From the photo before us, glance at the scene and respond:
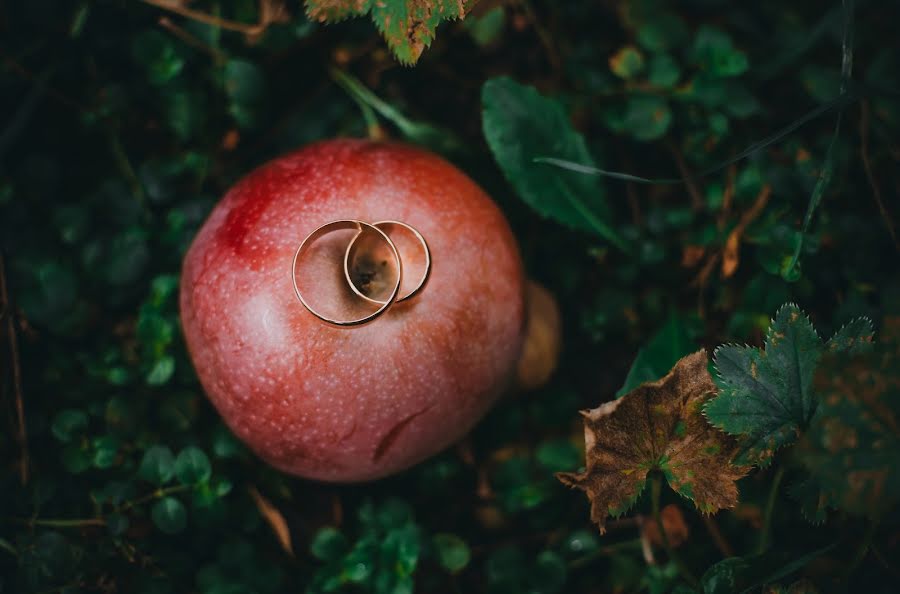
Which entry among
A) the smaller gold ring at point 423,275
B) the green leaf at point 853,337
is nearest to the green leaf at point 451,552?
the smaller gold ring at point 423,275

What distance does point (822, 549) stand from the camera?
95 centimetres

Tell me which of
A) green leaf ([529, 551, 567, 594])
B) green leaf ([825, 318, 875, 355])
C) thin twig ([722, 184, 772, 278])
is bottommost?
green leaf ([529, 551, 567, 594])

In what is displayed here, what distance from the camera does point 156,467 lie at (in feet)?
3.32

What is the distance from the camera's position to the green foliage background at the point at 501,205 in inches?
40.5

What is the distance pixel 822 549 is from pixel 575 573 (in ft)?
1.26

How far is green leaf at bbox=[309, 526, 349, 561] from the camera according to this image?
1.04 metres

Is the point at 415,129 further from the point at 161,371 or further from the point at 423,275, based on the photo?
the point at 161,371

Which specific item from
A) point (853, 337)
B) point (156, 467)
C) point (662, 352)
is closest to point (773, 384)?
point (853, 337)

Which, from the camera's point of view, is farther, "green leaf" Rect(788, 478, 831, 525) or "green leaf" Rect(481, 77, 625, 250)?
"green leaf" Rect(481, 77, 625, 250)

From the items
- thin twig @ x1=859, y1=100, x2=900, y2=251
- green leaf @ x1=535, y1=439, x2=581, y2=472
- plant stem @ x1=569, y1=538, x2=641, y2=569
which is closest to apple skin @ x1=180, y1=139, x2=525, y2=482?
green leaf @ x1=535, y1=439, x2=581, y2=472

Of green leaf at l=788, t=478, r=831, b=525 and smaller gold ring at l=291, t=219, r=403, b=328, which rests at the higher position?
smaller gold ring at l=291, t=219, r=403, b=328

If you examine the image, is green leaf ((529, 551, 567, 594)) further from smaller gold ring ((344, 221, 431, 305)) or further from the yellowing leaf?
smaller gold ring ((344, 221, 431, 305))

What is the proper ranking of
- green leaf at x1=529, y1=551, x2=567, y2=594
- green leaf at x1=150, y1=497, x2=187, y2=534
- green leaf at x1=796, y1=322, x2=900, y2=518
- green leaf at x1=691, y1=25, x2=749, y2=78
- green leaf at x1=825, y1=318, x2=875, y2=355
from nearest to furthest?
green leaf at x1=796, y1=322, x2=900, y2=518 < green leaf at x1=825, y1=318, x2=875, y2=355 < green leaf at x1=150, y1=497, x2=187, y2=534 < green leaf at x1=529, y1=551, x2=567, y2=594 < green leaf at x1=691, y1=25, x2=749, y2=78

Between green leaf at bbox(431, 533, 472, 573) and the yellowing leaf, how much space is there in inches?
11.0
